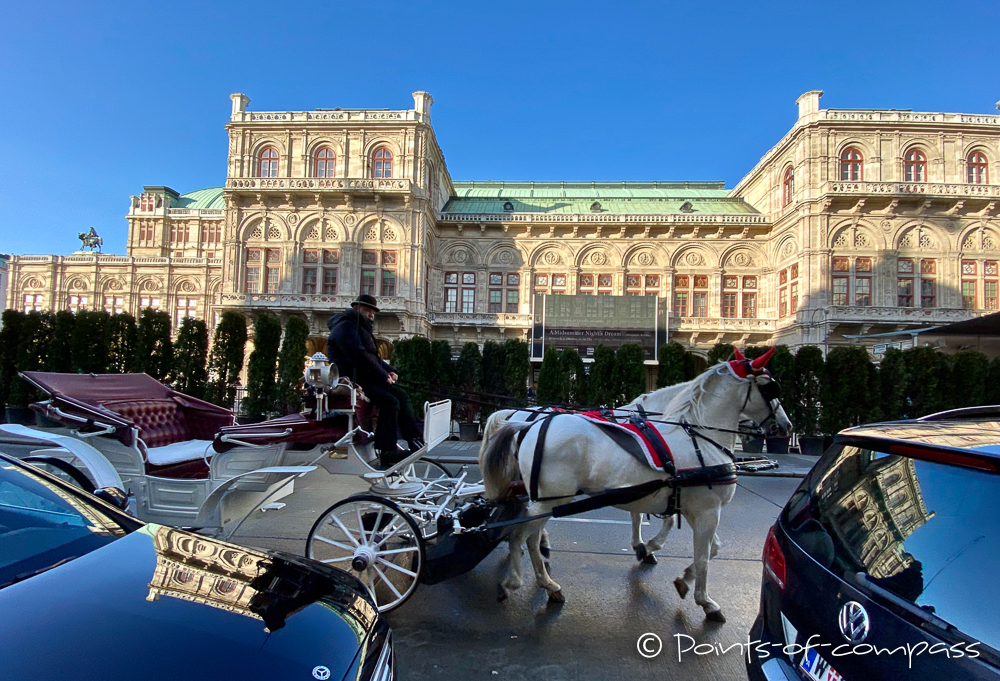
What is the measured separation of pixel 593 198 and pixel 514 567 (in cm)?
3471

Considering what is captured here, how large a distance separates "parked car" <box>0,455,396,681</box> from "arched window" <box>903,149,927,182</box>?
118ft

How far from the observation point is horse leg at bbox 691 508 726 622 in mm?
3305

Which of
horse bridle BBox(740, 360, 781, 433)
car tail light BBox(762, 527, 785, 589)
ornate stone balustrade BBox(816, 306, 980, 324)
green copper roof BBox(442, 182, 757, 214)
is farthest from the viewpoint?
green copper roof BBox(442, 182, 757, 214)

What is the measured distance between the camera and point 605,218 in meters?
29.9

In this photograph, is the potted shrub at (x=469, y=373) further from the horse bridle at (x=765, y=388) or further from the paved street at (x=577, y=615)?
the horse bridle at (x=765, y=388)

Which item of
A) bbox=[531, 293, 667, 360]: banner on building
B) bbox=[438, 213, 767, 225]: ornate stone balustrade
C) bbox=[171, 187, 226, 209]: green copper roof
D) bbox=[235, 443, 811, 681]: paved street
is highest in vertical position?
bbox=[171, 187, 226, 209]: green copper roof

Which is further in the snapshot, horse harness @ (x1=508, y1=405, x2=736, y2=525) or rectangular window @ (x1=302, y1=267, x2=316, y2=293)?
rectangular window @ (x1=302, y1=267, x2=316, y2=293)

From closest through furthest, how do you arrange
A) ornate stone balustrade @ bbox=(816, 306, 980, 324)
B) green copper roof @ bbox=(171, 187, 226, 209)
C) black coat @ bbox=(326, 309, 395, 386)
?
black coat @ bbox=(326, 309, 395, 386), ornate stone balustrade @ bbox=(816, 306, 980, 324), green copper roof @ bbox=(171, 187, 226, 209)

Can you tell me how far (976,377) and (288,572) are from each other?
16.7 m

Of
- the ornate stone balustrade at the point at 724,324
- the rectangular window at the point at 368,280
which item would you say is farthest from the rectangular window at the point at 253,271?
the ornate stone balustrade at the point at 724,324

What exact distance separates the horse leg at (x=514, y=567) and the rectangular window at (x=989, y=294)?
3512cm

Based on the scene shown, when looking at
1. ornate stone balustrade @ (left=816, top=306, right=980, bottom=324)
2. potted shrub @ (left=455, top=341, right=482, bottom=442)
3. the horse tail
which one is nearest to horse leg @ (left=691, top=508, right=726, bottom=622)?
the horse tail

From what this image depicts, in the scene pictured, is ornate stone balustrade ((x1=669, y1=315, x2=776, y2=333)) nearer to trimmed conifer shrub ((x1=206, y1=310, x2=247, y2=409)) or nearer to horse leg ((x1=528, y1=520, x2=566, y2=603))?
trimmed conifer shrub ((x1=206, y1=310, x2=247, y2=409))

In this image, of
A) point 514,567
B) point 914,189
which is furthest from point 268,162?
point 914,189
